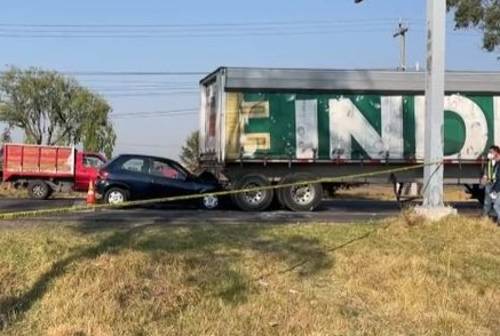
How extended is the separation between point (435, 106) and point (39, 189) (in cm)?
1664

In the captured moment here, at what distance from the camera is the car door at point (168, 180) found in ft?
64.6

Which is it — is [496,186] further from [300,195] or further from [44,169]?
[44,169]

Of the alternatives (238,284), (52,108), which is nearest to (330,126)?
(238,284)

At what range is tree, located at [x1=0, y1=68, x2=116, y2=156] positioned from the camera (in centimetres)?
6938

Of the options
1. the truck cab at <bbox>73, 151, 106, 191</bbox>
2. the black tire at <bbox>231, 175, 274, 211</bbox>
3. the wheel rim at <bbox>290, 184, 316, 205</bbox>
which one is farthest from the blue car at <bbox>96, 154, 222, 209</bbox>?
the truck cab at <bbox>73, 151, 106, 191</bbox>

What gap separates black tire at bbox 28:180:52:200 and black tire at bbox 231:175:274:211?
31.3ft

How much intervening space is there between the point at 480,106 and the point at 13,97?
5673 centimetres

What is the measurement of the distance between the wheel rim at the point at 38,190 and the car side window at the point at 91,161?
177cm

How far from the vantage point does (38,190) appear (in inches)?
1055

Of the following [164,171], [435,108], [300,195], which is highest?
[435,108]

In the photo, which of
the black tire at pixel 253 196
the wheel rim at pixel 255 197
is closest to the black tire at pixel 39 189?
the black tire at pixel 253 196

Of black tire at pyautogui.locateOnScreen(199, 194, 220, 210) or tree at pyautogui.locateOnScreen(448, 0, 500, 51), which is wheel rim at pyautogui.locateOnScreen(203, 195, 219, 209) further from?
tree at pyautogui.locateOnScreen(448, 0, 500, 51)

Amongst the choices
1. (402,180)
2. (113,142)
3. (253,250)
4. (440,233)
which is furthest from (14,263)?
(113,142)

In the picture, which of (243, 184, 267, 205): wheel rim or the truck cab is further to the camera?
the truck cab
